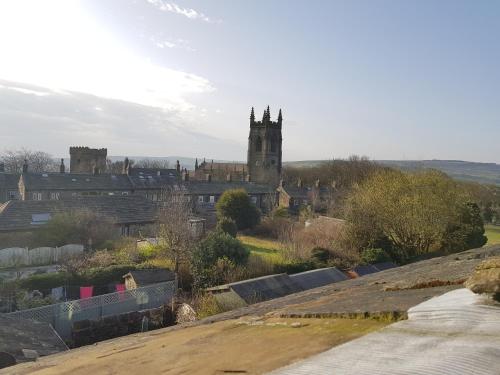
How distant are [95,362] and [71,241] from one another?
26.5 meters

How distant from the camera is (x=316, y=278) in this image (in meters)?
19.5

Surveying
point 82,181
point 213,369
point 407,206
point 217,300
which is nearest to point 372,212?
point 407,206

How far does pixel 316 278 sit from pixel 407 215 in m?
9.05

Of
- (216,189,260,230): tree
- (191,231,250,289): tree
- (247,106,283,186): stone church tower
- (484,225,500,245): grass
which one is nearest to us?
(191,231,250,289): tree

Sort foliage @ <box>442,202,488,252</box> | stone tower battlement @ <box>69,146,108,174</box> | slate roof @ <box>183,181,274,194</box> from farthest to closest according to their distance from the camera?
stone tower battlement @ <box>69,146,108,174</box> < slate roof @ <box>183,181,274,194</box> < foliage @ <box>442,202,488,252</box>

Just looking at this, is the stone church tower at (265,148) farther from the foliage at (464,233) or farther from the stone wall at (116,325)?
the stone wall at (116,325)

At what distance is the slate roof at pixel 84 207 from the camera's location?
3059 centimetres

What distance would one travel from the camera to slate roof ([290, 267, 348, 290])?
18281mm

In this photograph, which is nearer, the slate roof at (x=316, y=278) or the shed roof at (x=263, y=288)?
the shed roof at (x=263, y=288)

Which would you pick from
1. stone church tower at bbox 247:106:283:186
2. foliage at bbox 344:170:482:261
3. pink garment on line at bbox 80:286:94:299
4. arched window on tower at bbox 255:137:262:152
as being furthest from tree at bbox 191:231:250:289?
arched window on tower at bbox 255:137:262:152

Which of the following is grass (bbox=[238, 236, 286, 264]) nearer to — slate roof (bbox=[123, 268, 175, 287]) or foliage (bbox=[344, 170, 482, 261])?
foliage (bbox=[344, 170, 482, 261])

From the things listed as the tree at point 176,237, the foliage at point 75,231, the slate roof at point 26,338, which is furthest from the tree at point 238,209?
the slate roof at point 26,338

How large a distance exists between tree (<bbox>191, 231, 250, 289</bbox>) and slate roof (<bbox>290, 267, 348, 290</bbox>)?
3709 mm

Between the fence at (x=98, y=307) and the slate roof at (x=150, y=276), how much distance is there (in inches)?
29.5
